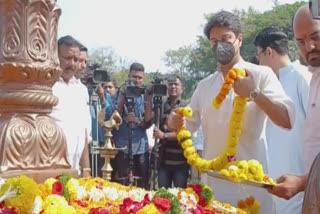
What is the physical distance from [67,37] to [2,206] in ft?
7.14

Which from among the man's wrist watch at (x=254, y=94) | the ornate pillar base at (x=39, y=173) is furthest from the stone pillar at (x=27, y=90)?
the man's wrist watch at (x=254, y=94)

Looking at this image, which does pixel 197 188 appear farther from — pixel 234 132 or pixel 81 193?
pixel 81 193

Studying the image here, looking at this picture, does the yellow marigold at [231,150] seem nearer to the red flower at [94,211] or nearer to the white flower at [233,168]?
the white flower at [233,168]

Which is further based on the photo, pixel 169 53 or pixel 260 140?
pixel 169 53

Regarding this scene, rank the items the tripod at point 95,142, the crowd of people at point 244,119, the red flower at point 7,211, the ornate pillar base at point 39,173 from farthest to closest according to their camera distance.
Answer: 1. the tripod at point 95,142
2. the crowd of people at point 244,119
3. the ornate pillar base at point 39,173
4. the red flower at point 7,211

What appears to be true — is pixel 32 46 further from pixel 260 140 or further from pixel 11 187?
pixel 260 140

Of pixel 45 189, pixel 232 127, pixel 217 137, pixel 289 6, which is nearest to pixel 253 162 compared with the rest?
pixel 232 127

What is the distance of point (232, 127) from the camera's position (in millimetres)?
2691

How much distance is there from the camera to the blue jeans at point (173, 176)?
5219 millimetres

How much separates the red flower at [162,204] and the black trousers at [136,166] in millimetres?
3398

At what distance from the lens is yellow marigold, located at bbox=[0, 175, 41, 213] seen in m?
2.05

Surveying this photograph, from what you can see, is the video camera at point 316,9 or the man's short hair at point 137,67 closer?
the video camera at point 316,9

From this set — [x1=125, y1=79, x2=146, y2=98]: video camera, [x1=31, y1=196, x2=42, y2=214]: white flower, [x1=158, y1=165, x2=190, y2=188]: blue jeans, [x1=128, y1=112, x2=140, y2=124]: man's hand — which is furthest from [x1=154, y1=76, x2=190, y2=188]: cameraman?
[x1=31, y1=196, x2=42, y2=214]: white flower

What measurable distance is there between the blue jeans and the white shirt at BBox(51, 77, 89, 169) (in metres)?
1.56
